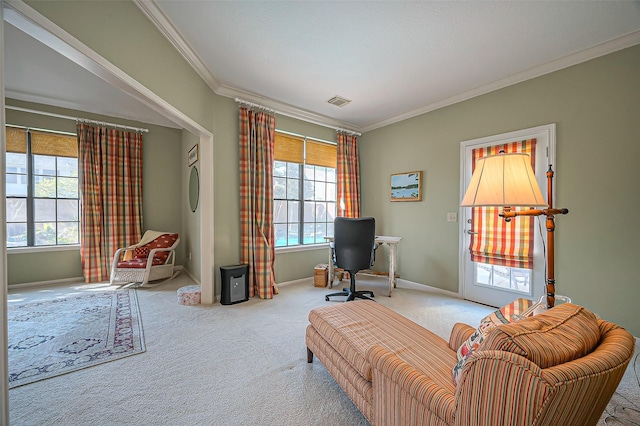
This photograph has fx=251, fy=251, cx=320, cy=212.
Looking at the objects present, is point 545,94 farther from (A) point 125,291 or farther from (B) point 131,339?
(A) point 125,291

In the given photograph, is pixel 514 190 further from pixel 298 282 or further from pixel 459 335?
pixel 298 282

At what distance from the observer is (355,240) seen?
10.1 feet

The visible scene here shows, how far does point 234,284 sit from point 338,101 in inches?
112

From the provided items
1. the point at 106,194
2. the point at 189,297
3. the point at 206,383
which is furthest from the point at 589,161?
the point at 106,194

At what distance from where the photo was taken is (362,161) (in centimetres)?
469

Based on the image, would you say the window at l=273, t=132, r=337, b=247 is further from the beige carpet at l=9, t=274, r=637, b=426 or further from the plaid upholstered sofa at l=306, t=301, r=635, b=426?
the plaid upholstered sofa at l=306, t=301, r=635, b=426

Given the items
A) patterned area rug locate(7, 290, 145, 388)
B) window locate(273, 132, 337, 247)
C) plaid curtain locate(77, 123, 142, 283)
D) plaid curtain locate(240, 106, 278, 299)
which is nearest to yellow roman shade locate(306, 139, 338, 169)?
window locate(273, 132, 337, 247)

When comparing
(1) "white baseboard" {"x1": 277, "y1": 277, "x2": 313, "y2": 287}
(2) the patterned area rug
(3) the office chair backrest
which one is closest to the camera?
(2) the patterned area rug

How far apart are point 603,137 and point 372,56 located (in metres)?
2.32

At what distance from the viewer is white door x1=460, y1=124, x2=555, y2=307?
2.71m

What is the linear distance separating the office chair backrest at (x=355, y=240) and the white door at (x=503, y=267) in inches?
51.2

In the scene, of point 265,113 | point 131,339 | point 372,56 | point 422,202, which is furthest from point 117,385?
point 422,202

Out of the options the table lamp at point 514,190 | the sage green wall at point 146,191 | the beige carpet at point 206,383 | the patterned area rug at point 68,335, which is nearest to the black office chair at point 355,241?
the beige carpet at point 206,383

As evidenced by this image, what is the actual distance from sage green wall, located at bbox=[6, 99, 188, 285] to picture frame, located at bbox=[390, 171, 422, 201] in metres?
4.02
